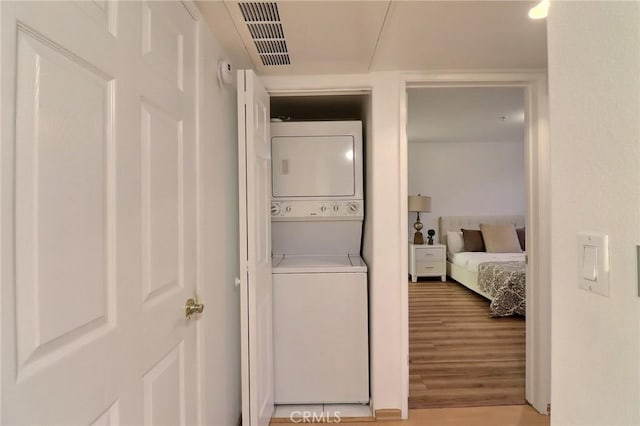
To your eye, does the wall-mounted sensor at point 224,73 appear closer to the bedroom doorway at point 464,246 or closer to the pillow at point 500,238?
the bedroom doorway at point 464,246

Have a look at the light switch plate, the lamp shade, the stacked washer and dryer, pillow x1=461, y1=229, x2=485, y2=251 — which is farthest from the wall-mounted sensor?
pillow x1=461, y1=229, x2=485, y2=251

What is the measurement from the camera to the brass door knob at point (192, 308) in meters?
1.19

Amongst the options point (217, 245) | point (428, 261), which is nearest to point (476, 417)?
point (217, 245)

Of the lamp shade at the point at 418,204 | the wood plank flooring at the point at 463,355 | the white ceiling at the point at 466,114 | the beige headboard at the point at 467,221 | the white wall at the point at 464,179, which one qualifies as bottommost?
the wood plank flooring at the point at 463,355

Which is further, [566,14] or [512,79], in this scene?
[512,79]

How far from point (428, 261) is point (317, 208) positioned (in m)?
3.67

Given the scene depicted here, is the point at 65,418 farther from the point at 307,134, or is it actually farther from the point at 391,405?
the point at 307,134

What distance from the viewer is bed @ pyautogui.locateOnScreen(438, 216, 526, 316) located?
385 cm

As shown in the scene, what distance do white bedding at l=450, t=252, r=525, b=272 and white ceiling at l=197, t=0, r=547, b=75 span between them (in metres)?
3.19

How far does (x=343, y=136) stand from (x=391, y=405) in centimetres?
175

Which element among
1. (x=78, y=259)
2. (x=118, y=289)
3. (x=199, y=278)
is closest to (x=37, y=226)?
(x=78, y=259)

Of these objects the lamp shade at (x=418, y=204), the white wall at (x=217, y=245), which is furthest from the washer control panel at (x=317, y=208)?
the lamp shade at (x=418, y=204)

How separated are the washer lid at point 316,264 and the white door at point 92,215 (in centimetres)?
107

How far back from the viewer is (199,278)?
1.31 meters
